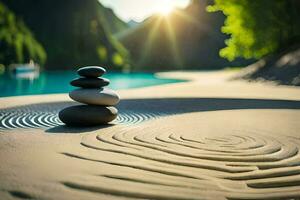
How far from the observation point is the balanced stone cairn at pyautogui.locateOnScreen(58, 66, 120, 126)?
29.0ft

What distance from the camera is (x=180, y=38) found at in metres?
152

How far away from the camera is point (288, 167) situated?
5.19m

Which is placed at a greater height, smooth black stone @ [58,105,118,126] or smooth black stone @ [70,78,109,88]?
smooth black stone @ [70,78,109,88]

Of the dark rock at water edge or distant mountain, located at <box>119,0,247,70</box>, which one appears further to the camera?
distant mountain, located at <box>119,0,247,70</box>

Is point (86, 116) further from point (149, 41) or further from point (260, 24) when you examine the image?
point (149, 41)

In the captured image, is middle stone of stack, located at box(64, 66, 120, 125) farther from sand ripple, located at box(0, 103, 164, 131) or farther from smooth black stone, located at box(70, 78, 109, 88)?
sand ripple, located at box(0, 103, 164, 131)

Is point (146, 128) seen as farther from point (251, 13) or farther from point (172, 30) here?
point (172, 30)

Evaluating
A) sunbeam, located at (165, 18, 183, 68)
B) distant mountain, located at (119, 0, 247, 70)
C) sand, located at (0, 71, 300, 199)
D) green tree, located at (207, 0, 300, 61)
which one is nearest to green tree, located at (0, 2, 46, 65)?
distant mountain, located at (119, 0, 247, 70)

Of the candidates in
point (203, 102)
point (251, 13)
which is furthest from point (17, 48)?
point (203, 102)

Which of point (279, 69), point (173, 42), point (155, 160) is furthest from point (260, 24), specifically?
point (173, 42)

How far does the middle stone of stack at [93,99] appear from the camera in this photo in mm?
8820

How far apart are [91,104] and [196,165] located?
4.54m

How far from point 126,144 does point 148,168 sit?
157 cm

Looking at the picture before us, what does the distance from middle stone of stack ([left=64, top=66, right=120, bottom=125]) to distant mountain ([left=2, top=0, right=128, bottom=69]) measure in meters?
93.9
